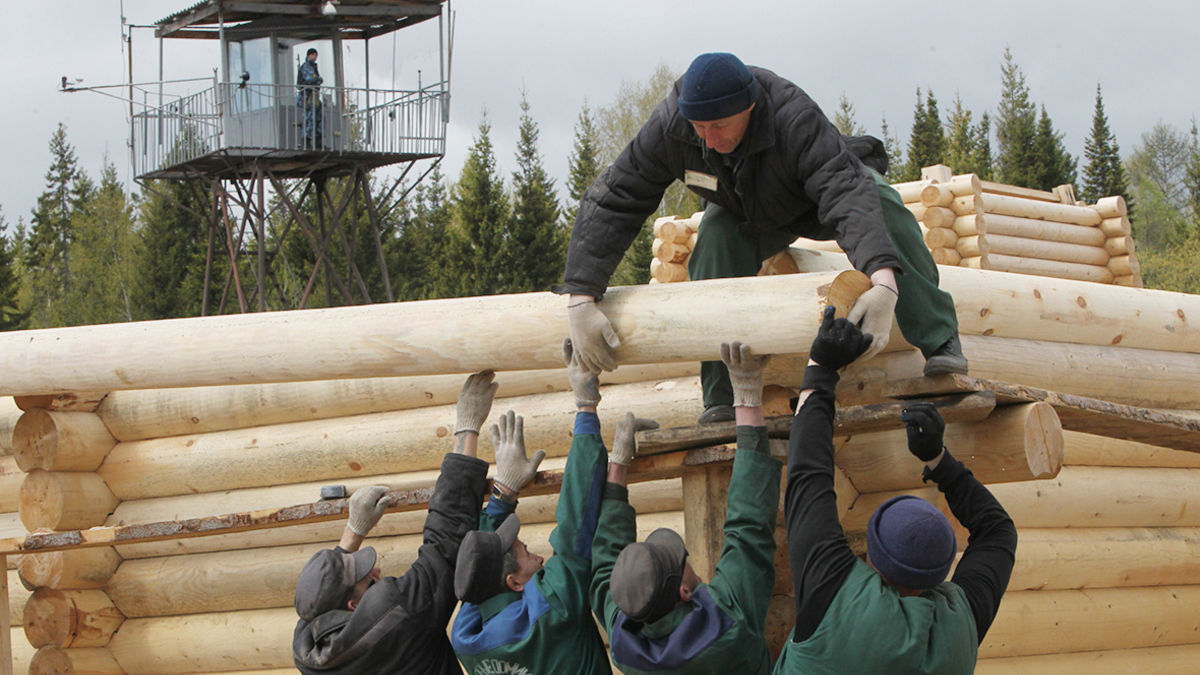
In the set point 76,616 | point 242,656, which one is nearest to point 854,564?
point 242,656

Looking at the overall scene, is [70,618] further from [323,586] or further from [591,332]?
[591,332]

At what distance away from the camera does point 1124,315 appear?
5.90 m

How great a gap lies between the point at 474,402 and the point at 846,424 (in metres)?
1.52

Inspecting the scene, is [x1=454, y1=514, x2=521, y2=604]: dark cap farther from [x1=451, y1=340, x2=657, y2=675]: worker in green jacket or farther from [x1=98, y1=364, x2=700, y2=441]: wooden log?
[x1=98, y1=364, x2=700, y2=441]: wooden log

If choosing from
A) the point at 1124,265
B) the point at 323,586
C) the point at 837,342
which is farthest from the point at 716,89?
the point at 1124,265

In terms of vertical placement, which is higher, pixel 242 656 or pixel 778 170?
pixel 778 170

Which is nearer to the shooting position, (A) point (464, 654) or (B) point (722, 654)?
(B) point (722, 654)

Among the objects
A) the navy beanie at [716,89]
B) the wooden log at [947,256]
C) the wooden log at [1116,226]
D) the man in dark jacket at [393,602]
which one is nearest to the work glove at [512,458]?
the man in dark jacket at [393,602]

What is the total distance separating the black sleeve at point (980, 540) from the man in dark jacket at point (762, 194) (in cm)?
39

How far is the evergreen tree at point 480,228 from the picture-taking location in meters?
28.5

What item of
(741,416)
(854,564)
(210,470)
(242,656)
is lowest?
(242,656)

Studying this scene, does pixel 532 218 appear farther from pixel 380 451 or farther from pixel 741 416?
pixel 741 416

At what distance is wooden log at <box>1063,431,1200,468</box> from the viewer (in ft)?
21.1

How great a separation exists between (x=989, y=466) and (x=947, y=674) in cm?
105
